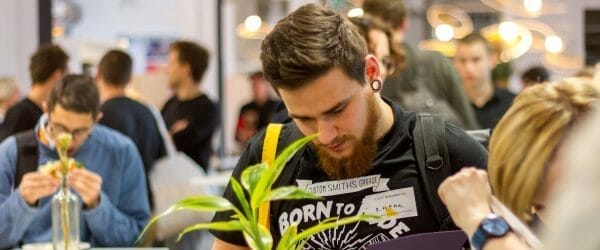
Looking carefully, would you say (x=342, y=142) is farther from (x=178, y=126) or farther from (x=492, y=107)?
(x=178, y=126)

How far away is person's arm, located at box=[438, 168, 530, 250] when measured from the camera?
5.74ft

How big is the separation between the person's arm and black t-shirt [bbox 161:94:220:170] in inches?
194

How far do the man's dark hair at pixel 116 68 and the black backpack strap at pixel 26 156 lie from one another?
66.3 inches

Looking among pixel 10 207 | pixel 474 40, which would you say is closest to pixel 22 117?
pixel 10 207

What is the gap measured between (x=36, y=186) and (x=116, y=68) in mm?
2053

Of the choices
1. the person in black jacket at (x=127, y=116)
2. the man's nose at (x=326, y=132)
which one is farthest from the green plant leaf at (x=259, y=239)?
the person in black jacket at (x=127, y=116)

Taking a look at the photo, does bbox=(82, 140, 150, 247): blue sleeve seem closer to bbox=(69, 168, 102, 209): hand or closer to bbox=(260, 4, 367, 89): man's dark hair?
bbox=(69, 168, 102, 209): hand

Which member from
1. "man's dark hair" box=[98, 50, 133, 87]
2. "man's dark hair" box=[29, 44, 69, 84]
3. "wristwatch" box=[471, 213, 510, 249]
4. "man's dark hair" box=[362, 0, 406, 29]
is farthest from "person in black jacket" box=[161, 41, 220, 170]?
"wristwatch" box=[471, 213, 510, 249]

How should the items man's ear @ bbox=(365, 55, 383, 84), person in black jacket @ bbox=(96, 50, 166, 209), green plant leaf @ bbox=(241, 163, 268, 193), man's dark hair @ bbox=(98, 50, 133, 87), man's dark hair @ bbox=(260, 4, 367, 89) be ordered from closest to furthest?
green plant leaf @ bbox=(241, 163, 268, 193), man's dark hair @ bbox=(260, 4, 367, 89), man's ear @ bbox=(365, 55, 383, 84), person in black jacket @ bbox=(96, 50, 166, 209), man's dark hair @ bbox=(98, 50, 133, 87)

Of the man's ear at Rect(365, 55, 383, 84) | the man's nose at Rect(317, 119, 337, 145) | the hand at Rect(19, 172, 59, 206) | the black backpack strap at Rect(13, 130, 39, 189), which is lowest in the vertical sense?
the hand at Rect(19, 172, 59, 206)

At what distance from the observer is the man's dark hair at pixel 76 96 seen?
4223 millimetres

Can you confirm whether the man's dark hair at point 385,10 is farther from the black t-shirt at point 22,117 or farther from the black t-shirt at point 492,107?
the black t-shirt at point 22,117

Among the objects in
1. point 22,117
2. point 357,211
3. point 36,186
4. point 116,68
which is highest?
point 116,68

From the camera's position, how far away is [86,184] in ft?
13.1
